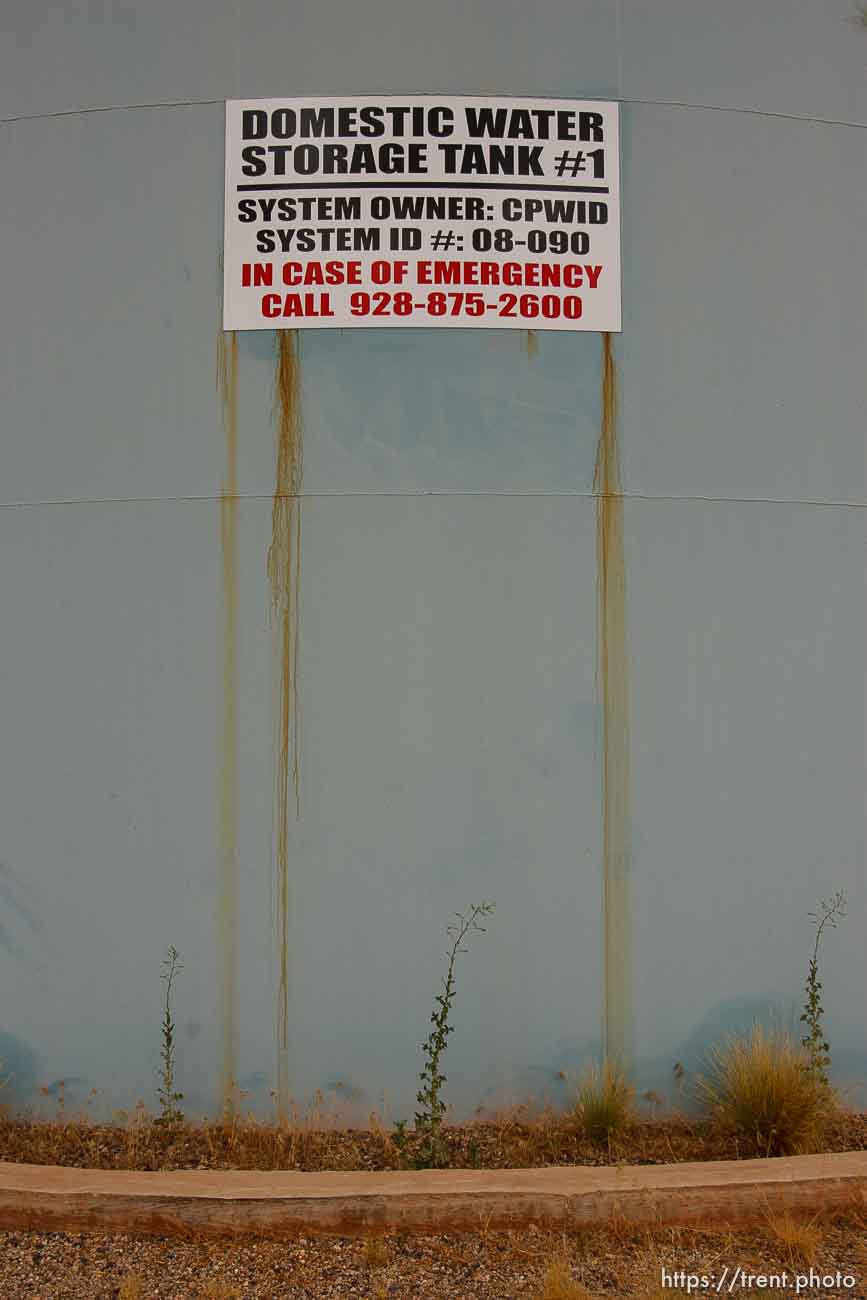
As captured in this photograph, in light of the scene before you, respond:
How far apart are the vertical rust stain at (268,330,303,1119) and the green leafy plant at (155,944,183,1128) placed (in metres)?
0.44

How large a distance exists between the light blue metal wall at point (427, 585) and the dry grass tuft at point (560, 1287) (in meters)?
1.34

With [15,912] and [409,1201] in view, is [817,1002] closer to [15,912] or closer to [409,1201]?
[409,1201]

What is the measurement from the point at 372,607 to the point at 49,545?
1417 millimetres

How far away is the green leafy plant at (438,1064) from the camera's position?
487cm

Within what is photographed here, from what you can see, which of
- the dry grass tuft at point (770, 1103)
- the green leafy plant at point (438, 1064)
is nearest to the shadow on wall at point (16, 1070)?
the green leafy plant at point (438, 1064)

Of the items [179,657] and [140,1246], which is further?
[179,657]

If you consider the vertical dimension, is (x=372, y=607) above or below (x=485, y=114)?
below

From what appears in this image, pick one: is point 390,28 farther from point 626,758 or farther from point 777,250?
point 626,758

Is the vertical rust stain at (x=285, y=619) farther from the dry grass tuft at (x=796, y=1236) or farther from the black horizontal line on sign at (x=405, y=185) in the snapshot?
the dry grass tuft at (x=796, y=1236)

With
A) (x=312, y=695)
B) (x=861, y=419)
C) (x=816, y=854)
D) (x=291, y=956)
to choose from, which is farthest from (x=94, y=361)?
(x=816, y=854)

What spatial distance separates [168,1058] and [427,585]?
7.13ft

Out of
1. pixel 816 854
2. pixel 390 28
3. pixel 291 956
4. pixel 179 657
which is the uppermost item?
pixel 390 28

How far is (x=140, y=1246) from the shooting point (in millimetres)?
4266

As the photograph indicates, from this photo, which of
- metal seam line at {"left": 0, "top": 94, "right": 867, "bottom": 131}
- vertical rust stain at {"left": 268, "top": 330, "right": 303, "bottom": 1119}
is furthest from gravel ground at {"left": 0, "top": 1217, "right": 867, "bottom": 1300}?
metal seam line at {"left": 0, "top": 94, "right": 867, "bottom": 131}
